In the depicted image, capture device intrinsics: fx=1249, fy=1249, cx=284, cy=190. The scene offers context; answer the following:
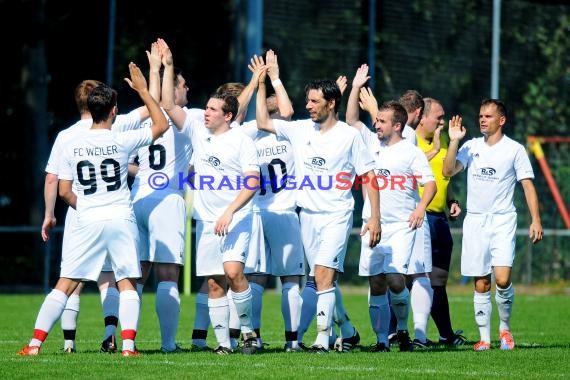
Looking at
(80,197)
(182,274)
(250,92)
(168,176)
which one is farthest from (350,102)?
(182,274)

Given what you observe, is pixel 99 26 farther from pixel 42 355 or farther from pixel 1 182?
pixel 42 355

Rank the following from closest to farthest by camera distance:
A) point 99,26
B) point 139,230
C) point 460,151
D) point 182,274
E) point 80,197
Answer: point 80,197, point 139,230, point 460,151, point 182,274, point 99,26

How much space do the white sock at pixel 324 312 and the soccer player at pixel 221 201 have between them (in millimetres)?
591

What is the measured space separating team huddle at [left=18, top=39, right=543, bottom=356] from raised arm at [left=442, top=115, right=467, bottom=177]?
0.02 meters

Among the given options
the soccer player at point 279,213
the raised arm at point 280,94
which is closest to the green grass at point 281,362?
the soccer player at point 279,213

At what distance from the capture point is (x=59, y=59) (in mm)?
24859

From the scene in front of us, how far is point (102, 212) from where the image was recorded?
1045 cm

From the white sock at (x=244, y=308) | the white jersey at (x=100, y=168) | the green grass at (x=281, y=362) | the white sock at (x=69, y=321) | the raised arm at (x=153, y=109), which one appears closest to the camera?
the green grass at (x=281, y=362)

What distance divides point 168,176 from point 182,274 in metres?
12.0

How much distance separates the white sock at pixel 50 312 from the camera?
406 inches

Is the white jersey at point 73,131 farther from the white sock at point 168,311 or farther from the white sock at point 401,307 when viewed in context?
the white sock at point 401,307

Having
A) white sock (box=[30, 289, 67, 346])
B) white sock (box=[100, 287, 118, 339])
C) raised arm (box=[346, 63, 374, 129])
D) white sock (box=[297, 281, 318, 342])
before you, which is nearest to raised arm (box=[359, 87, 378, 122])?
raised arm (box=[346, 63, 374, 129])

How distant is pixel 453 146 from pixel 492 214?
2.44 feet
